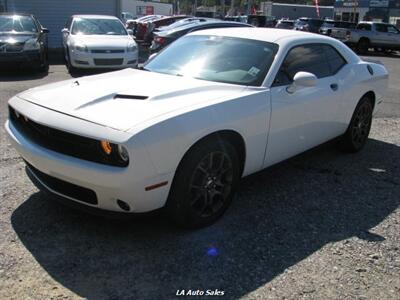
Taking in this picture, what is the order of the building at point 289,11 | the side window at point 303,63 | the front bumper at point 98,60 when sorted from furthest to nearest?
the building at point 289,11 → the front bumper at point 98,60 → the side window at point 303,63

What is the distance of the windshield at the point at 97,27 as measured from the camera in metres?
13.3

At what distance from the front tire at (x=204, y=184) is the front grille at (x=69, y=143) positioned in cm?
52

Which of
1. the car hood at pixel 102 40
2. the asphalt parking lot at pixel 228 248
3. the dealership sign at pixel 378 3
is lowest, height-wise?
the asphalt parking lot at pixel 228 248

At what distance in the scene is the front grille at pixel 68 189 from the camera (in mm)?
3400

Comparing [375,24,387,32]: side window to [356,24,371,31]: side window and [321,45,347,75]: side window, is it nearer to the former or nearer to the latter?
[356,24,371,31]: side window

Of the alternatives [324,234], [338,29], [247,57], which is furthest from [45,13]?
[324,234]

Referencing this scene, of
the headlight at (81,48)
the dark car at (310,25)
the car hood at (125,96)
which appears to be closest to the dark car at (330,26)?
the dark car at (310,25)

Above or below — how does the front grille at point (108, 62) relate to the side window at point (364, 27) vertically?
below

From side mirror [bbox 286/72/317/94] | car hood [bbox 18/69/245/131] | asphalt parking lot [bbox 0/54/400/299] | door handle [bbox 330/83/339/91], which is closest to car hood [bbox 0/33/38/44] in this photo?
asphalt parking lot [bbox 0/54/400/299]

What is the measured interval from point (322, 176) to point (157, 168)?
8.39ft

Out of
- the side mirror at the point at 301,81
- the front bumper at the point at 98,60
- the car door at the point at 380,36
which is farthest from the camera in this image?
the car door at the point at 380,36

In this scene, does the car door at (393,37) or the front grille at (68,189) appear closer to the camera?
the front grille at (68,189)

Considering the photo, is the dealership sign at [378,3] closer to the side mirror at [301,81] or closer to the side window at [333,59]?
the side window at [333,59]

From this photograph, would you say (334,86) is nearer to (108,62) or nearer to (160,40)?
(108,62)
